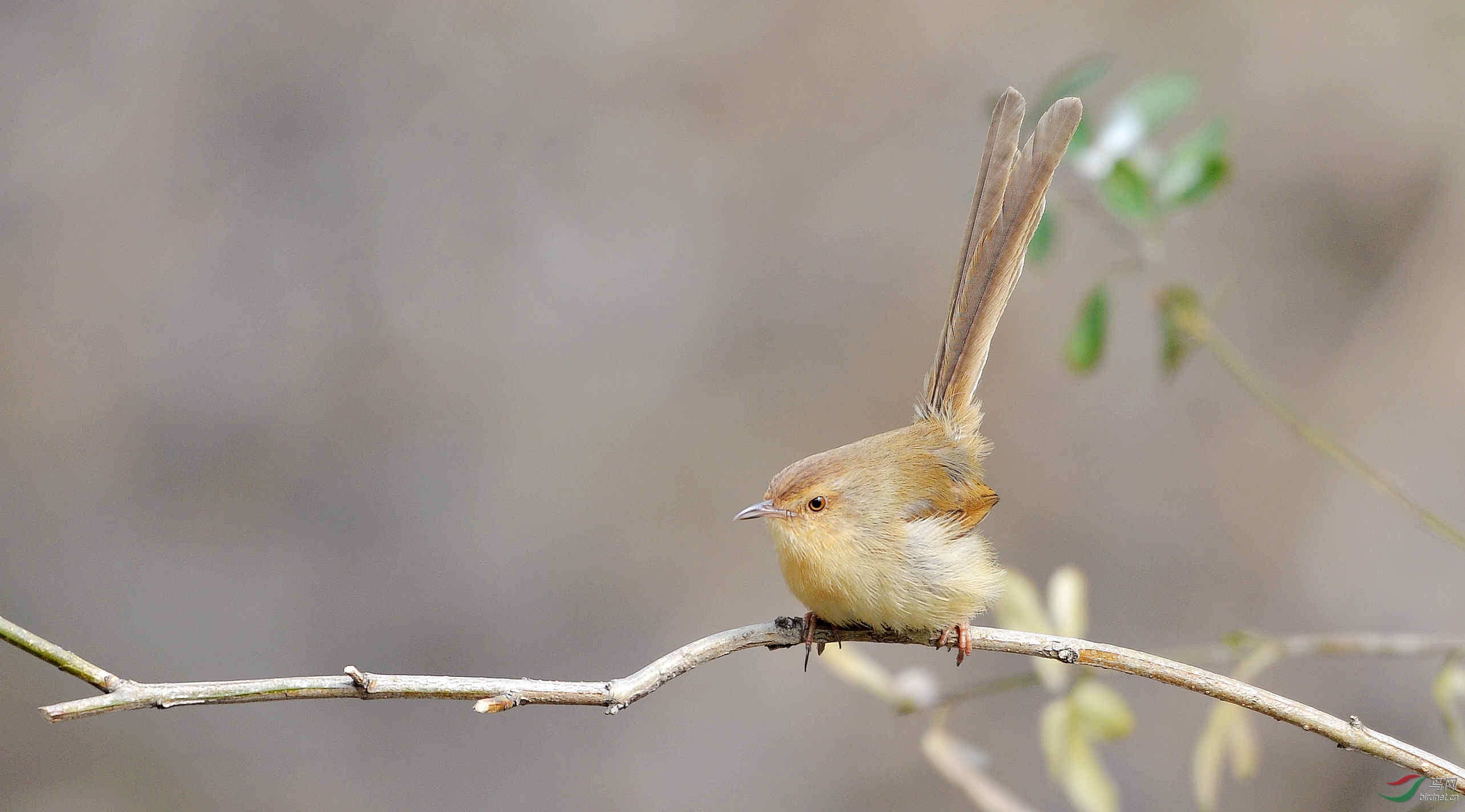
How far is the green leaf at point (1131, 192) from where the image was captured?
8.54ft

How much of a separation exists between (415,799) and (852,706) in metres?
1.88

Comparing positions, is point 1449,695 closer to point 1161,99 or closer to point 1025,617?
point 1025,617

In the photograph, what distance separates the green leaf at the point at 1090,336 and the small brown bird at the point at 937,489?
0.84ft

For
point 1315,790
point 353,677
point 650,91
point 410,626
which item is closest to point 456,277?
point 650,91

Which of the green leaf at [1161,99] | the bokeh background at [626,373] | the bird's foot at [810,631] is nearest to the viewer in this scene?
the bird's foot at [810,631]

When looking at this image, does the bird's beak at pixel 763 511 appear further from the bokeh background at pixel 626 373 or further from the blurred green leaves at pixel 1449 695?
the bokeh background at pixel 626 373

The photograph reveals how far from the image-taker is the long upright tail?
8.10ft

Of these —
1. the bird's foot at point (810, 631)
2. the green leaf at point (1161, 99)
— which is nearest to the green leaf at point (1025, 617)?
the bird's foot at point (810, 631)

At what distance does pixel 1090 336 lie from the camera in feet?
9.25

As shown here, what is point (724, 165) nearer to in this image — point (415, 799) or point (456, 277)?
point (456, 277)

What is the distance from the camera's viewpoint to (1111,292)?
185 inches

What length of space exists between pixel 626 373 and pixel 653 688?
9.91 ft

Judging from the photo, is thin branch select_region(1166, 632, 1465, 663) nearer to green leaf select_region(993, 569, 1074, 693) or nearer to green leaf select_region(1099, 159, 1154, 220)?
green leaf select_region(993, 569, 1074, 693)

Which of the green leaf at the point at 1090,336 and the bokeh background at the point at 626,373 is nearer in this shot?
the green leaf at the point at 1090,336
